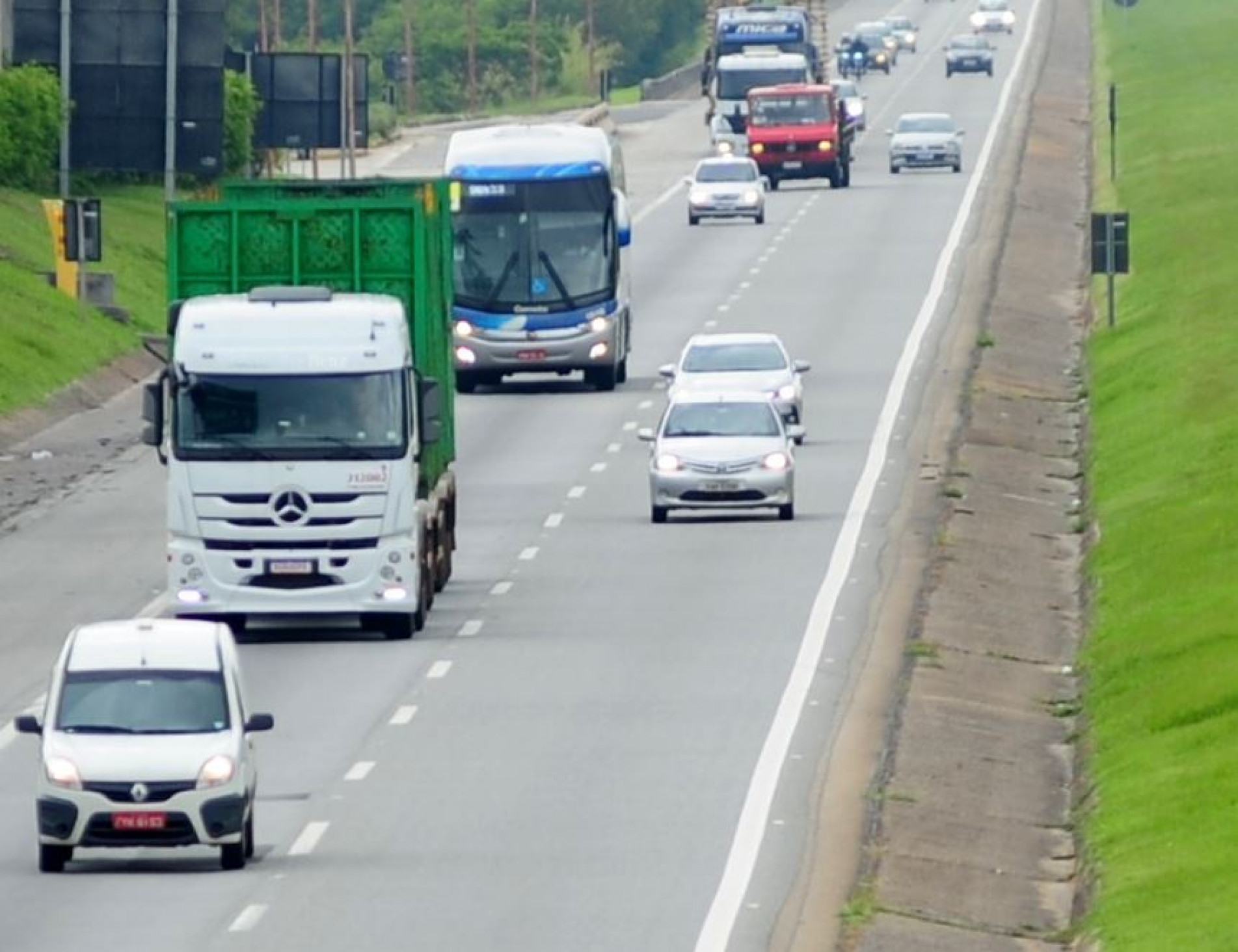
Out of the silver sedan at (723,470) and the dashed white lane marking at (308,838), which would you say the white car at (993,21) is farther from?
the dashed white lane marking at (308,838)

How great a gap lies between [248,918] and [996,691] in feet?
38.8

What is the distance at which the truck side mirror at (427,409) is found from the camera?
32.6 m

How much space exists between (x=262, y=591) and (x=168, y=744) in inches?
413

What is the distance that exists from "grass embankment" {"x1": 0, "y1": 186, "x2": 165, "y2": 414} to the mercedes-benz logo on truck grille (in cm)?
2025

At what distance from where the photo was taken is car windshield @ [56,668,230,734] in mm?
22375

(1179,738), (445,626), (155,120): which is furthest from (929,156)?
(1179,738)

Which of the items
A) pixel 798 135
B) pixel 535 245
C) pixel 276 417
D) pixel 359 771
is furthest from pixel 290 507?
pixel 798 135

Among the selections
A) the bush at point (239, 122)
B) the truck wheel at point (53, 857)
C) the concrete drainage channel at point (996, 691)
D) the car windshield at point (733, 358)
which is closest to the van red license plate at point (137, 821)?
the truck wheel at point (53, 857)

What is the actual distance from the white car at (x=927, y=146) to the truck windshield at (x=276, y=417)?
6488 cm

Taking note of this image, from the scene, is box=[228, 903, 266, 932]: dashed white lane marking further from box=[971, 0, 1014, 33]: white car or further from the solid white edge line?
box=[971, 0, 1014, 33]: white car

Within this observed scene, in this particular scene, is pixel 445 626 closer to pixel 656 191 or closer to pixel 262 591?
pixel 262 591

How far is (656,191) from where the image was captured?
9506 cm

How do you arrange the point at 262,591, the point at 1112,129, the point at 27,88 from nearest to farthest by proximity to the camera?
the point at 262,591 < the point at 27,88 < the point at 1112,129

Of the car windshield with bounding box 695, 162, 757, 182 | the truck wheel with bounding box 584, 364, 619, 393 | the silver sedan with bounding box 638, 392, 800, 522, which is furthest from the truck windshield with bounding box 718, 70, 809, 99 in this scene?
the silver sedan with bounding box 638, 392, 800, 522
